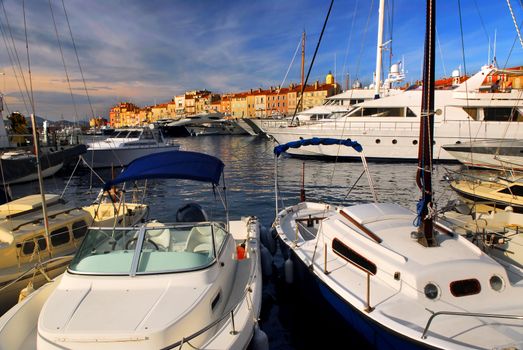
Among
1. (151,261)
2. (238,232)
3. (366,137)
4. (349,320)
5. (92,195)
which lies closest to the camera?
(151,261)

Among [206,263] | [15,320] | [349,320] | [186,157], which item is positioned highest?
[186,157]

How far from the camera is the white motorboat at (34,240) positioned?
284 inches

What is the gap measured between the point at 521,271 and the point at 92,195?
20425mm

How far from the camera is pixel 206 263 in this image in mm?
5148

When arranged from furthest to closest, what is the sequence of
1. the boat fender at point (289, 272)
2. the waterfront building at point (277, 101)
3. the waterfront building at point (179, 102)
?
the waterfront building at point (179, 102)
the waterfront building at point (277, 101)
the boat fender at point (289, 272)

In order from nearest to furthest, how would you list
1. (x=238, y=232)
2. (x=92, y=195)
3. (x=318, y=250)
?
(x=318, y=250) < (x=238, y=232) < (x=92, y=195)

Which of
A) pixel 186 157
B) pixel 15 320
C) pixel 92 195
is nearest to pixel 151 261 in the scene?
pixel 15 320

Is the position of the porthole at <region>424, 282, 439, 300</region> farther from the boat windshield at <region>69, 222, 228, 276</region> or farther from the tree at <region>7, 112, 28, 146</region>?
the tree at <region>7, 112, 28, 146</region>

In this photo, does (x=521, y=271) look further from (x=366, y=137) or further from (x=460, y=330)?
(x=366, y=137)

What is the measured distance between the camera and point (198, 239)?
582 cm

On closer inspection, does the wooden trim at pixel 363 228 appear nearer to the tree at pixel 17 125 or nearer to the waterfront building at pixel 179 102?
the tree at pixel 17 125

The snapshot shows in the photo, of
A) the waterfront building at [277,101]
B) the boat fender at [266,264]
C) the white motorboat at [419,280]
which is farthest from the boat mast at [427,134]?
the waterfront building at [277,101]

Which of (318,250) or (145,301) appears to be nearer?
(145,301)

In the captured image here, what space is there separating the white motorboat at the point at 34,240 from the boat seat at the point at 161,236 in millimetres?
1285
